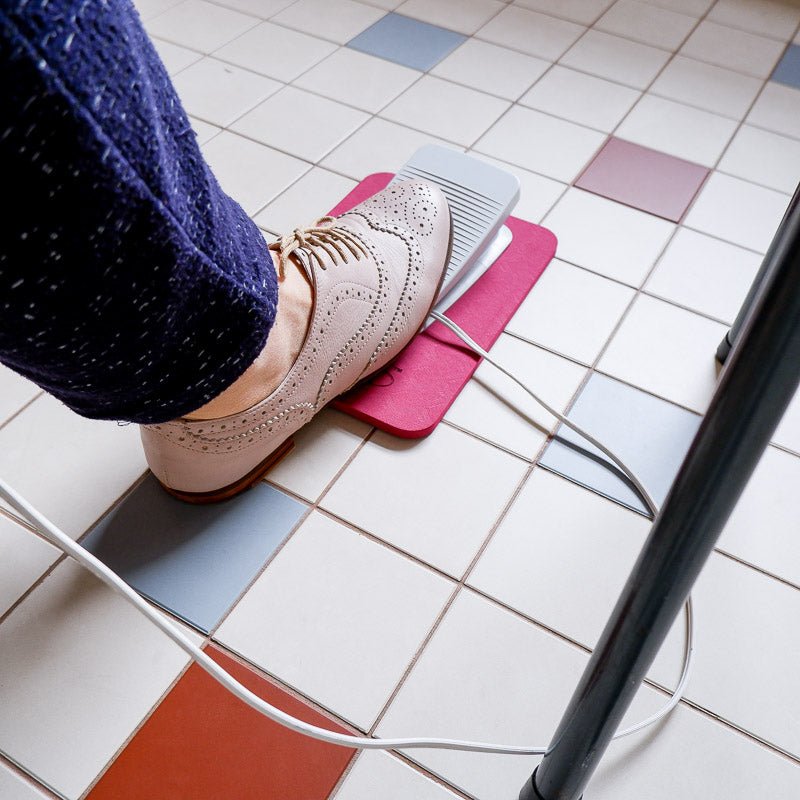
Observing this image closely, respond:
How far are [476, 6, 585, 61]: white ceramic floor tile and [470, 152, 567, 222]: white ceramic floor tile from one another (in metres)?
0.36

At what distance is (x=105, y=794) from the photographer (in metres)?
0.58

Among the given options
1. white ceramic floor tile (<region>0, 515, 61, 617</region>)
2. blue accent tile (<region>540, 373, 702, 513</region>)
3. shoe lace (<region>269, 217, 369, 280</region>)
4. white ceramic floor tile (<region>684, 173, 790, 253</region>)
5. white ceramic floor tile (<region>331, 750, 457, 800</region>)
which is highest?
shoe lace (<region>269, 217, 369, 280</region>)

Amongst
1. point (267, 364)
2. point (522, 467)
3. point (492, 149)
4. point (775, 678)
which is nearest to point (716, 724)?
point (775, 678)

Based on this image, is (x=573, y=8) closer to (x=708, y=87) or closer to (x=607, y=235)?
(x=708, y=87)

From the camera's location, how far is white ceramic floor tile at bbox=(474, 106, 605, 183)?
114cm

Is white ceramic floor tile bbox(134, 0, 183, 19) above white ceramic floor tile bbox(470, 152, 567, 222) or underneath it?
above

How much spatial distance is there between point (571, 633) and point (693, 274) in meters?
0.52

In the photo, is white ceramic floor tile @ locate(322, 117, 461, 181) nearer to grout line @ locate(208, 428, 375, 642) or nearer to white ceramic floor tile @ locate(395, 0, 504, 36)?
white ceramic floor tile @ locate(395, 0, 504, 36)

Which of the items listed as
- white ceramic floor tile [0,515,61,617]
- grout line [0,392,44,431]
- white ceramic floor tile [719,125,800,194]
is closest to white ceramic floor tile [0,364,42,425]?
grout line [0,392,44,431]

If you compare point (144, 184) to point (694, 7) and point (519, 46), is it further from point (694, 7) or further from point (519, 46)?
point (694, 7)

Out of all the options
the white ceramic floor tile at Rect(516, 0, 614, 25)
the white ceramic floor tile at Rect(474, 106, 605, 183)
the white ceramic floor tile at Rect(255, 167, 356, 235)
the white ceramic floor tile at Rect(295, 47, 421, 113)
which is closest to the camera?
the white ceramic floor tile at Rect(255, 167, 356, 235)

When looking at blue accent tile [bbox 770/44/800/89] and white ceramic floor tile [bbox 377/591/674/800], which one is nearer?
white ceramic floor tile [bbox 377/591/674/800]

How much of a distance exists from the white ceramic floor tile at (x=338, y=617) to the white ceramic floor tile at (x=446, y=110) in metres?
0.71

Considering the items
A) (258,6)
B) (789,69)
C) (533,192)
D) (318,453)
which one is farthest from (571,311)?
(258,6)
